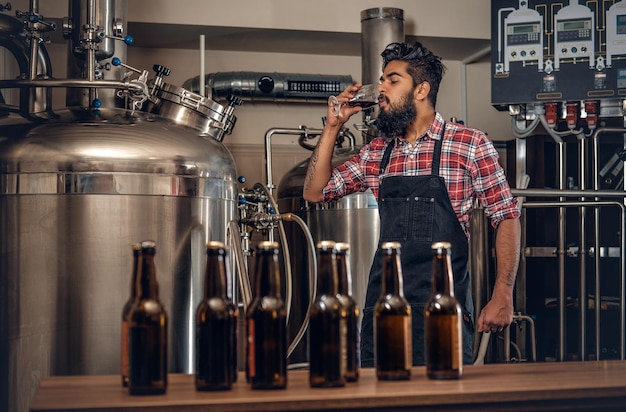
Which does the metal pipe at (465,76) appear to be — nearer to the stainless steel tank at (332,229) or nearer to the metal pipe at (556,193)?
the stainless steel tank at (332,229)

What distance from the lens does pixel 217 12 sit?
15.9 ft

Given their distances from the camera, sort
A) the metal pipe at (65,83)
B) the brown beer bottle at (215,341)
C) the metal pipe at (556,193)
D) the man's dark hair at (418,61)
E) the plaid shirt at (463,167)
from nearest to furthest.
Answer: the brown beer bottle at (215,341), the plaid shirt at (463,167), the man's dark hair at (418,61), the metal pipe at (65,83), the metal pipe at (556,193)

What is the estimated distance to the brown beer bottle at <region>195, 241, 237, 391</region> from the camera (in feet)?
4.88

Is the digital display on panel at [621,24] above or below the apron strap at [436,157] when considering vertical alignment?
above

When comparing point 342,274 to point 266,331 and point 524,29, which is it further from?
point 524,29

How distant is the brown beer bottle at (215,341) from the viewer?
4.88 feet

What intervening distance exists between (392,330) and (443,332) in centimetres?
10

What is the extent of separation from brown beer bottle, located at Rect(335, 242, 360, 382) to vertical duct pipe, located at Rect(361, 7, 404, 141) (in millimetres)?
3162

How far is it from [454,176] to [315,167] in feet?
1.53

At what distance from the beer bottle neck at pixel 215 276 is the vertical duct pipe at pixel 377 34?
324 cm

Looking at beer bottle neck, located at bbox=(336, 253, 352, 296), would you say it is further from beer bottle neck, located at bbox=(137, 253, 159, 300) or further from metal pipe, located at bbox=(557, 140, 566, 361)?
metal pipe, located at bbox=(557, 140, 566, 361)

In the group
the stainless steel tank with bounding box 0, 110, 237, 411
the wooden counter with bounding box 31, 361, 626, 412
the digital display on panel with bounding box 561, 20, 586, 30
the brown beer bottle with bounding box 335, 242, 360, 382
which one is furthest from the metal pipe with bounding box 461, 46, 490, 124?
the brown beer bottle with bounding box 335, 242, 360, 382

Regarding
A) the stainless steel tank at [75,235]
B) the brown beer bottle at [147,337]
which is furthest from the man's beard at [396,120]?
the brown beer bottle at [147,337]

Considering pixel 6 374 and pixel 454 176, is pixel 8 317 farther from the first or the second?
pixel 454 176
